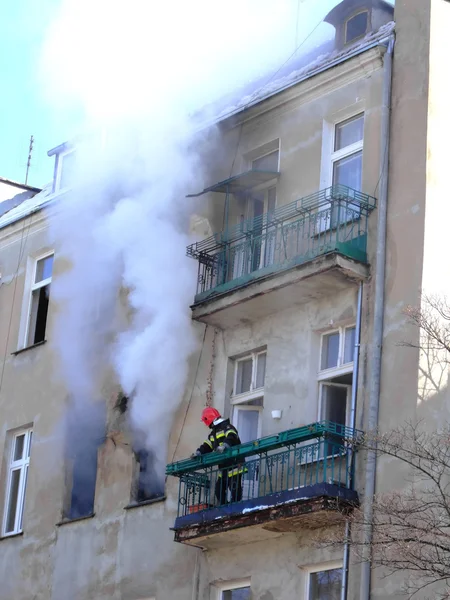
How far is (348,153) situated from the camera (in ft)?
61.3

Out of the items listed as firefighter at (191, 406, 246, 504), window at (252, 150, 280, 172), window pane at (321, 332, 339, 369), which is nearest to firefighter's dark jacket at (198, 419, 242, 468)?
firefighter at (191, 406, 246, 504)

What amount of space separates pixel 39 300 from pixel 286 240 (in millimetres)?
6715

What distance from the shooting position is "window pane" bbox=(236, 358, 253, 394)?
62.4 feet

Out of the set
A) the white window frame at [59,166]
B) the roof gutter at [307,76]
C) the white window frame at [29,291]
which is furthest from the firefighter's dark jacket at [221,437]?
the white window frame at [59,166]

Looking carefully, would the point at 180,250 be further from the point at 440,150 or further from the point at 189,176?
the point at 440,150

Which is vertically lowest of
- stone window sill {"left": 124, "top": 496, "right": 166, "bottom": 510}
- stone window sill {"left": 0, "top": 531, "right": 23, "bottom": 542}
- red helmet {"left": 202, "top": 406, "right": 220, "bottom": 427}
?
stone window sill {"left": 0, "top": 531, "right": 23, "bottom": 542}

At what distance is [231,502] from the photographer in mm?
17266

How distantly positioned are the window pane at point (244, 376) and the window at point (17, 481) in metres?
4.98

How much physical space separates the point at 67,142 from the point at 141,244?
4632mm

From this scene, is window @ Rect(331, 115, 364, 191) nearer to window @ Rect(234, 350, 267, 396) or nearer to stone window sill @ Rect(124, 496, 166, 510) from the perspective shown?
window @ Rect(234, 350, 267, 396)

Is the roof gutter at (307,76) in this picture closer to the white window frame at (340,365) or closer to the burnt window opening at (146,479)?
the white window frame at (340,365)

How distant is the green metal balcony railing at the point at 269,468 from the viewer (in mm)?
16344

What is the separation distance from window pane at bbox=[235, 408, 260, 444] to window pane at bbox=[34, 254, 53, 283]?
6.18 metres

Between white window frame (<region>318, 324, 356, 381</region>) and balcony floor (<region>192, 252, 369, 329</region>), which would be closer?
balcony floor (<region>192, 252, 369, 329</region>)
